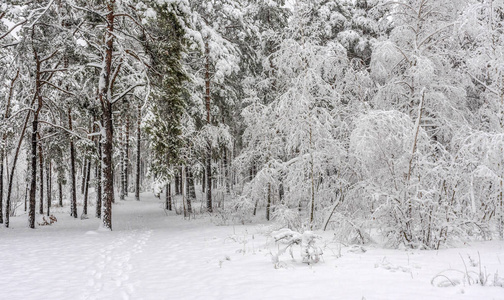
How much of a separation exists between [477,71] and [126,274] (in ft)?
32.2

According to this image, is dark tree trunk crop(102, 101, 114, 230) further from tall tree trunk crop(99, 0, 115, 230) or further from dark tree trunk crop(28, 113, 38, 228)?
dark tree trunk crop(28, 113, 38, 228)

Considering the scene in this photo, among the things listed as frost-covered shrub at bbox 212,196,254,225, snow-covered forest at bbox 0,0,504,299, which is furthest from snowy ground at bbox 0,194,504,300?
frost-covered shrub at bbox 212,196,254,225

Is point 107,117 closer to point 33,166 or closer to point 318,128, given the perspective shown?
point 33,166

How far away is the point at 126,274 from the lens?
6215 millimetres

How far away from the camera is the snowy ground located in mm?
4188

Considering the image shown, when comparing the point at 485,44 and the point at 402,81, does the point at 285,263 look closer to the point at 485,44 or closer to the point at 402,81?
the point at 402,81

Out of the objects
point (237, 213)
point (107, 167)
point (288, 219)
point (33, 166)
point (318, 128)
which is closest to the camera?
point (318, 128)

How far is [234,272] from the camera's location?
575 centimetres

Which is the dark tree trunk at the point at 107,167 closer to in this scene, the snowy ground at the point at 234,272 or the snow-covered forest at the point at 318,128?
the snow-covered forest at the point at 318,128

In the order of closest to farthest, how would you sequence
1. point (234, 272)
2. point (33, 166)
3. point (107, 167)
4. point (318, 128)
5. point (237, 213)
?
point (234, 272) → point (318, 128) → point (107, 167) → point (237, 213) → point (33, 166)

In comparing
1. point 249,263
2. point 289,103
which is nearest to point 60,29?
point 289,103

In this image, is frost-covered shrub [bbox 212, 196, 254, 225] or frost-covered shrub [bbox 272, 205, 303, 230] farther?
frost-covered shrub [bbox 212, 196, 254, 225]

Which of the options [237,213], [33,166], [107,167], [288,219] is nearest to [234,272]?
[288,219]

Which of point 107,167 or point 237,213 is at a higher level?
point 107,167
